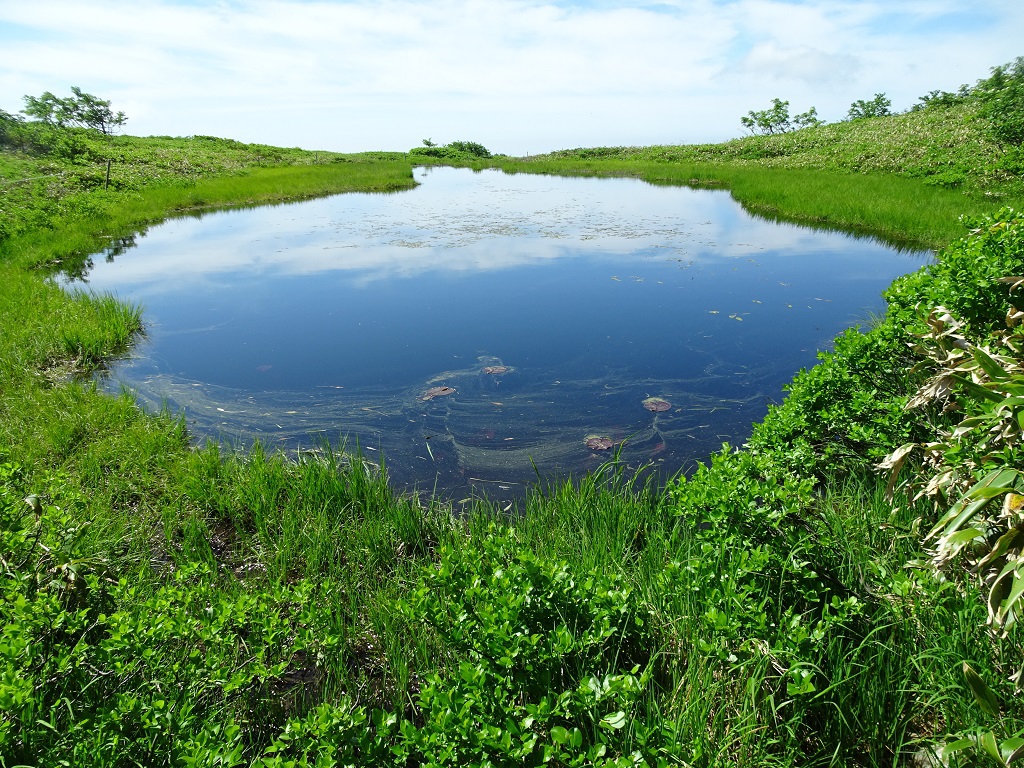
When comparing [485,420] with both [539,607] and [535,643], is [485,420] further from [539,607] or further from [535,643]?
[535,643]

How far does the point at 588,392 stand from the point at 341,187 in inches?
784

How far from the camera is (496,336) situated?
6.82m

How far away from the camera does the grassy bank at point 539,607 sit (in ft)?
4.97

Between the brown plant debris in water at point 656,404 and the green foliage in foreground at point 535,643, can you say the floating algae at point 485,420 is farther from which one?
the green foliage in foreground at point 535,643

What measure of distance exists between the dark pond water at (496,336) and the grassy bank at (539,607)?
0.85 meters

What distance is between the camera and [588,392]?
5242mm

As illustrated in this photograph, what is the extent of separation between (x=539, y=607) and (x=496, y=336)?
5.18 m

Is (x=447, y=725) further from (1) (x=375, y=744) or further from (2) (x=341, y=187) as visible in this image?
(2) (x=341, y=187)

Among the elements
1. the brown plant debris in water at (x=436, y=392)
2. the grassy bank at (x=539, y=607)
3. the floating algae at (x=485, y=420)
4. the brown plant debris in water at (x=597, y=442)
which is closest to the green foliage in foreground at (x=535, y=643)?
the grassy bank at (x=539, y=607)

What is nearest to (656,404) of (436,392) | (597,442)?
(597,442)

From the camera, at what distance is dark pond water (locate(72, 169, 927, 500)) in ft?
14.9

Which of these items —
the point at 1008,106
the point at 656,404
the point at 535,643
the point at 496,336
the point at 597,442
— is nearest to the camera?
the point at 535,643

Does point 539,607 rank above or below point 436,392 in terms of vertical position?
above

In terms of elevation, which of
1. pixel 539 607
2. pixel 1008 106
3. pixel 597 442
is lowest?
pixel 597 442
